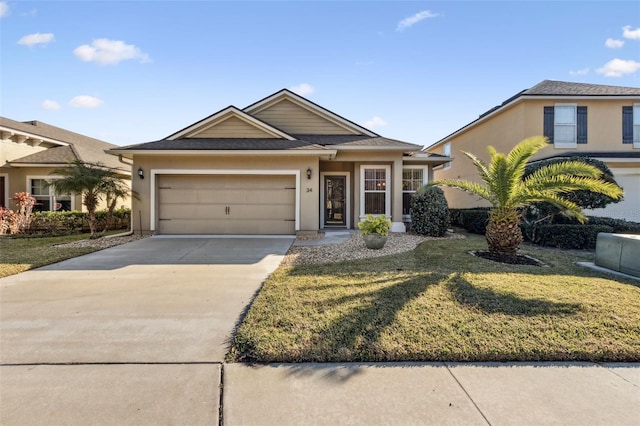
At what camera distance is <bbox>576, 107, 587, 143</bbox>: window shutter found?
13727mm

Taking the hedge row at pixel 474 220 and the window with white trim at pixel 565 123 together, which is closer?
the hedge row at pixel 474 220

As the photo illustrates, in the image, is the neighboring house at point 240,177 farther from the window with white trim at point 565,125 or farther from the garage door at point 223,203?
the window with white trim at point 565,125

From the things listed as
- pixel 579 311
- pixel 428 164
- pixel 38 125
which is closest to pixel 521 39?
pixel 428 164

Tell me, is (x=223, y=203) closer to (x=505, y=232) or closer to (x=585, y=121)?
(x=505, y=232)

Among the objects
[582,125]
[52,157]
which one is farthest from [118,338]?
[582,125]

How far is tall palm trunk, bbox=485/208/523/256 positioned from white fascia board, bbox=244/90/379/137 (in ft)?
24.6

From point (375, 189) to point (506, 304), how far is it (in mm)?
8732

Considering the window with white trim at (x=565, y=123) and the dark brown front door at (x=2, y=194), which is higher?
the window with white trim at (x=565, y=123)

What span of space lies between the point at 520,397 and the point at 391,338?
1.23 metres

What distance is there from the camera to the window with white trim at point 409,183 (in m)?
13.6

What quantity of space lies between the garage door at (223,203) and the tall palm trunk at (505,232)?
6723mm

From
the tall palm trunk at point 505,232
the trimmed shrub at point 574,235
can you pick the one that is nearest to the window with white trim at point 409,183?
the trimmed shrub at point 574,235

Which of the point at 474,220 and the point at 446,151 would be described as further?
the point at 446,151

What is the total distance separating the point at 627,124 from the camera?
13867 mm
